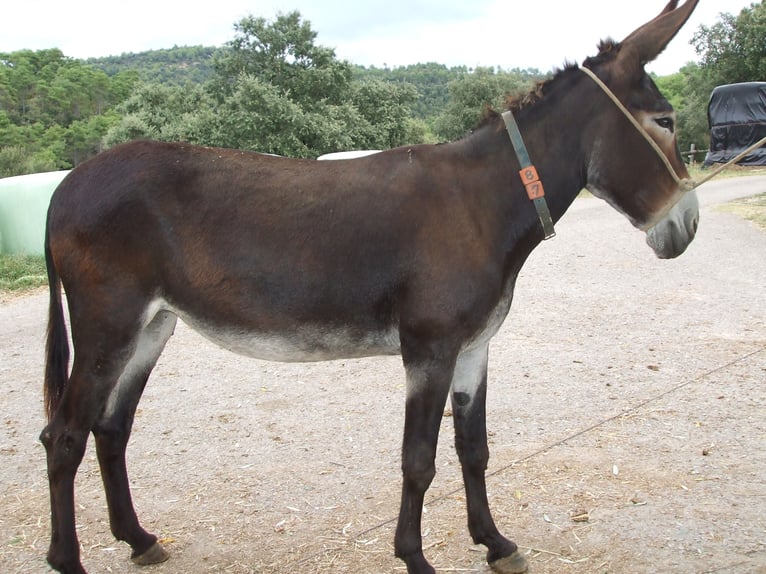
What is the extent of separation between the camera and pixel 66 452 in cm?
278

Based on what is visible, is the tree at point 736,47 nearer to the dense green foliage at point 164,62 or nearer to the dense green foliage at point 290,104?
the dense green foliage at point 290,104

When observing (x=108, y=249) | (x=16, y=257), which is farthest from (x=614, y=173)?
(x=16, y=257)

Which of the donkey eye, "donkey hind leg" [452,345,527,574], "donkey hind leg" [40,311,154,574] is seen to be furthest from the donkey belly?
the donkey eye

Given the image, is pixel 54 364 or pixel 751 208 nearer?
pixel 54 364

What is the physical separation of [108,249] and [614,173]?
216 cm

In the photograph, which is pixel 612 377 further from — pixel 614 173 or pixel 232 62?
pixel 232 62

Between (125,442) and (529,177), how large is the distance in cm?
229

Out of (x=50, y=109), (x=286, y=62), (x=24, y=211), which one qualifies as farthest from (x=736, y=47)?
(x=50, y=109)

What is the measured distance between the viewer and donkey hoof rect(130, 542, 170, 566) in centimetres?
317

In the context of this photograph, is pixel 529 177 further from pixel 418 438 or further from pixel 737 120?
pixel 737 120

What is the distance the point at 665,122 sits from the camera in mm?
2744

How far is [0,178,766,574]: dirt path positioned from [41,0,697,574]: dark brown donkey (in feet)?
2.42

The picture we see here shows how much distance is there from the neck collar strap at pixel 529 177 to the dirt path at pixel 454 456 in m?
1.63

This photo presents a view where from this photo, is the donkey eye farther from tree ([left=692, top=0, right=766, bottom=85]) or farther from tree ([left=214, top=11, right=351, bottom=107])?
tree ([left=692, top=0, right=766, bottom=85])
